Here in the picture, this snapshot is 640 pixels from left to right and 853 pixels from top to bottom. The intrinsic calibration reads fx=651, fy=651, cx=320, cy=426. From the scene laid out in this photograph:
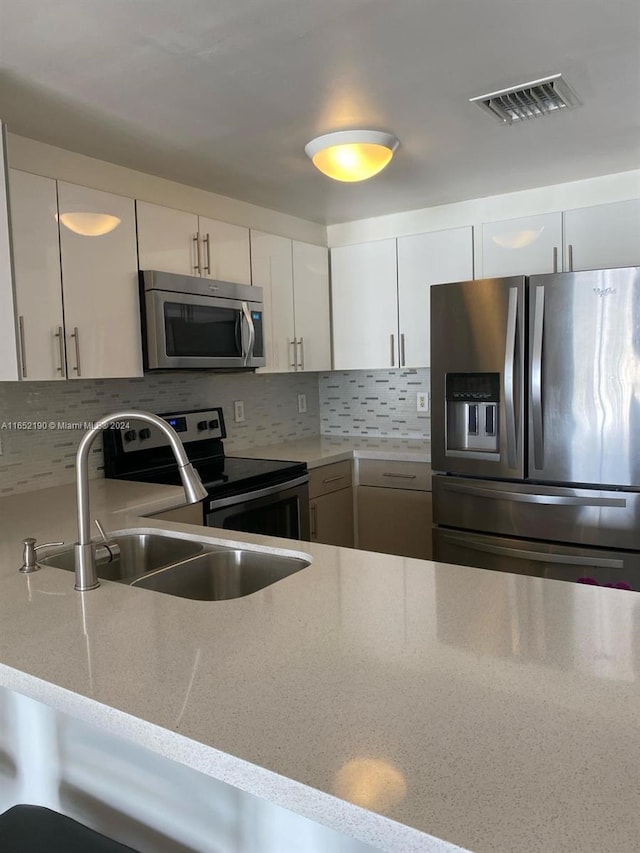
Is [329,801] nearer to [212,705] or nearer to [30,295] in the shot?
[212,705]

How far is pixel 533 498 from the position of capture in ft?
8.96

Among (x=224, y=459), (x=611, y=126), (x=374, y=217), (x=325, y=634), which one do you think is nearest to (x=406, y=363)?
(x=374, y=217)

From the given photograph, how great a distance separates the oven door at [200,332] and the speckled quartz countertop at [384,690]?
1.40 m

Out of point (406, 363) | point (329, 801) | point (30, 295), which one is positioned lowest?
point (329, 801)

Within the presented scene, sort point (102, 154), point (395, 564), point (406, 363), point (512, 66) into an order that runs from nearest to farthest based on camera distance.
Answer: point (395, 564)
point (512, 66)
point (102, 154)
point (406, 363)

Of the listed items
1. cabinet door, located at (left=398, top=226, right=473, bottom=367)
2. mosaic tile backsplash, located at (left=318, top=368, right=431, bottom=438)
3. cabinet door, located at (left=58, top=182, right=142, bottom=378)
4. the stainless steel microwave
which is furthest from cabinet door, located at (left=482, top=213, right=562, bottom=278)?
cabinet door, located at (left=58, top=182, right=142, bottom=378)

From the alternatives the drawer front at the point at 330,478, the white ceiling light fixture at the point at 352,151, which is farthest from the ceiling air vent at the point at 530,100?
the drawer front at the point at 330,478

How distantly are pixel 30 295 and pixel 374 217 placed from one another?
6.90 feet

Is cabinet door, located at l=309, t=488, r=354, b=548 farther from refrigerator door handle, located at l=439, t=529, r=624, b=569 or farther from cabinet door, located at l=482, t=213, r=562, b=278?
cabinet door, located at l=482, t=213, r=562, b=278

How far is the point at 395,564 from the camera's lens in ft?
4.87

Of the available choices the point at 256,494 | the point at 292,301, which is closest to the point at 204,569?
the point at 256,494

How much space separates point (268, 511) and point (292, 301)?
4.19 ft

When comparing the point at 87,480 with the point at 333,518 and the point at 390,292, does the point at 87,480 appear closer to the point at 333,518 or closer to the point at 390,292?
the point at 333,518

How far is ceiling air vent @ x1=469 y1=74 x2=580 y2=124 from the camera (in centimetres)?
200
